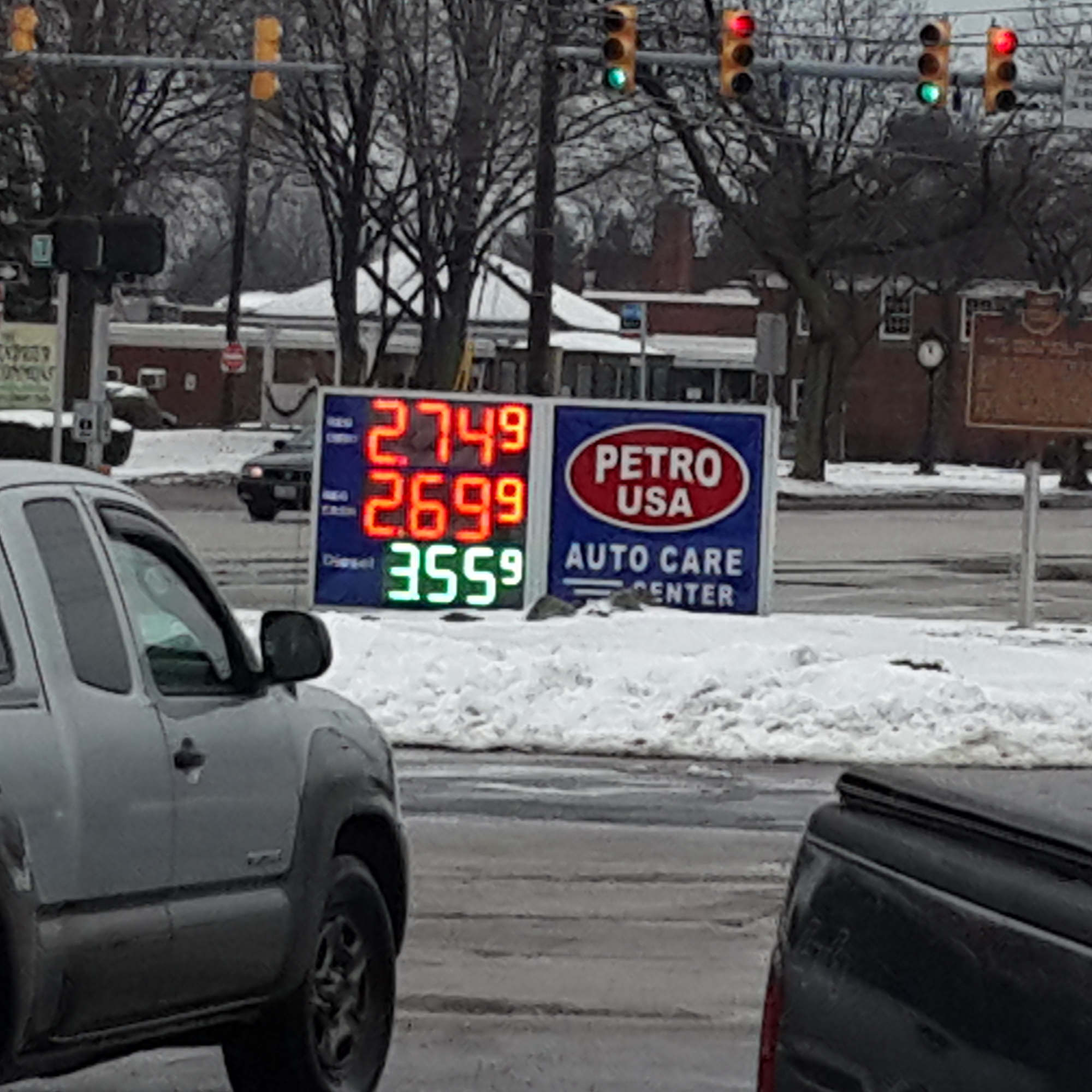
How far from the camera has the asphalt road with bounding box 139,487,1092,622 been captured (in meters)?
28.1

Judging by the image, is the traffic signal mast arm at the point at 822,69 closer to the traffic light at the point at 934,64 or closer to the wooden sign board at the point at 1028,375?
the traffic light at the point at 934,64

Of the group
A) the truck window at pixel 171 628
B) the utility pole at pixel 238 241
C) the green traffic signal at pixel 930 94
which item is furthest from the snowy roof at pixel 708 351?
the truck window at pixel 171 628

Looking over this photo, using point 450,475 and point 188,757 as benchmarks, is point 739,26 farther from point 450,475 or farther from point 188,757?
point 188,757

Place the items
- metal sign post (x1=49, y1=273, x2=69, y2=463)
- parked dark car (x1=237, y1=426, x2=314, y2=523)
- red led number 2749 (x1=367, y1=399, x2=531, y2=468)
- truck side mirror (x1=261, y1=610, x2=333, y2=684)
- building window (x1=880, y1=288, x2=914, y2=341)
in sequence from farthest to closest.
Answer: building window (x1=880, y1=288, x2=914, y2=341)
parked dark car (x1=237, y1=426, x2=314, y2=523)
red led number 2749 (x1=367, y1=399, x2=531, y2=468)
metal sign post (x1=49, y1=273, x2=69, y2=463)
truck side mirror (x1=261, y1=610, x2=333, y2=684)

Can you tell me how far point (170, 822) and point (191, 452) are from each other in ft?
169

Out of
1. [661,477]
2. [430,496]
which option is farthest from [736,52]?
[430,496]

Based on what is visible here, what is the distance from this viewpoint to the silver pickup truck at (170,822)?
581cm

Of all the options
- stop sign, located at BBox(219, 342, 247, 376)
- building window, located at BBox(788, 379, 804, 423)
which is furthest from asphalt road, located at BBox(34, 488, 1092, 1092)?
building window, located at BBox(788, 379, 804, 423)

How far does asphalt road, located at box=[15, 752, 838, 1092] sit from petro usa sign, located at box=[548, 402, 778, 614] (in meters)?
5.73

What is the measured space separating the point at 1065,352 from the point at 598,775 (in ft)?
31.2

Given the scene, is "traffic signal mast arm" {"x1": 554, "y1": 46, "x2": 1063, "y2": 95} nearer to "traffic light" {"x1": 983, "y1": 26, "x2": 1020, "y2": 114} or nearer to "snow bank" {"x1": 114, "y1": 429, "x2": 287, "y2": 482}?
"traffic light" {"x1": 983, "y1": 26, "x2": 1020, "y2": 114}

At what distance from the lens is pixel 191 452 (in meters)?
57.3

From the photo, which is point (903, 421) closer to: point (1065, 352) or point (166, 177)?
point (166, 177)

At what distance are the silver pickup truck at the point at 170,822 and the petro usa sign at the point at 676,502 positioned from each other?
46.4ft
